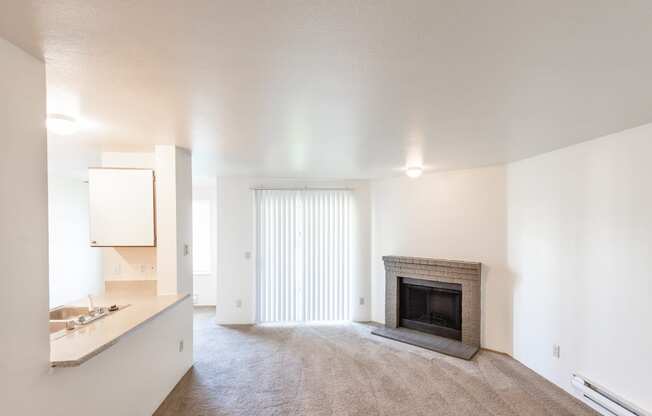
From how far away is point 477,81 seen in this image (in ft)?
5.23

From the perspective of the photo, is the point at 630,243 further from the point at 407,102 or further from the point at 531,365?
the point at 407,102

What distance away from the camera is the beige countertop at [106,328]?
5.95 feet

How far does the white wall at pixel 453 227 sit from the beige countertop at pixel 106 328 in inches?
123

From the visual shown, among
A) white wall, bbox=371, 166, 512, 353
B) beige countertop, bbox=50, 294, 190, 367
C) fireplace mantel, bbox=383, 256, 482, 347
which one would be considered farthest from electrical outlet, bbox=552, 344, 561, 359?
beige countertop, bbox=50, 294, 190, 367

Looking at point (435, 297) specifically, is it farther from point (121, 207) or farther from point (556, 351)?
point (121, 207)

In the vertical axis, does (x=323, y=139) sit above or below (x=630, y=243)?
above

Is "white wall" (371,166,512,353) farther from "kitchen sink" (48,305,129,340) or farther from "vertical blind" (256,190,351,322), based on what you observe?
"kitchen sink" (48,305,129,340)

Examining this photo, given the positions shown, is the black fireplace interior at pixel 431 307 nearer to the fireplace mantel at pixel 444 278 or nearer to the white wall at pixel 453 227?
the fireplace mantel at pixel 444 278

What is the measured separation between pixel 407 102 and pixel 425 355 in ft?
11.0

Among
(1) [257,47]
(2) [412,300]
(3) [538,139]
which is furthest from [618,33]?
(2) [412,300]

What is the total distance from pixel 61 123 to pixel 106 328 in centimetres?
145

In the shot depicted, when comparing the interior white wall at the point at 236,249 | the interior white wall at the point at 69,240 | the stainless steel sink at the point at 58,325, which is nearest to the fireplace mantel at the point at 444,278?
the interior white wall at the point at 236,249

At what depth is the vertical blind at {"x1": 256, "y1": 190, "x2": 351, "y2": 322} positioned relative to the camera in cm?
533

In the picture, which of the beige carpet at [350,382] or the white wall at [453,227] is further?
the white wall at [453,227]
